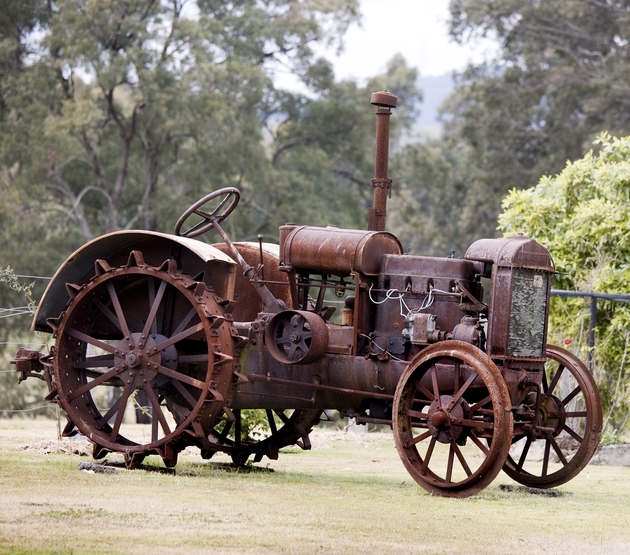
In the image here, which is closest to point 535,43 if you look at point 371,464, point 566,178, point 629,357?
point 566,178

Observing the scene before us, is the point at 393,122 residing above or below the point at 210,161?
above

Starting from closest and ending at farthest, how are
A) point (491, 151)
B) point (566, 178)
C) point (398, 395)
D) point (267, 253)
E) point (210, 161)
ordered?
point (398, 395)
point (267, 253)
point (566, 178)
point (210, 161)
point (491, 151)

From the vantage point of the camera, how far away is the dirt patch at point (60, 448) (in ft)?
25.7

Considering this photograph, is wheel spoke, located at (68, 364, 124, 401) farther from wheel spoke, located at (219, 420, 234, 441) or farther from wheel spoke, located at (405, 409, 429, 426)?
wheel spoke, located at (405, 409, 429, 426)

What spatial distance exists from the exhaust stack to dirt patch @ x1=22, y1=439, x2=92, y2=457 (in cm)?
292

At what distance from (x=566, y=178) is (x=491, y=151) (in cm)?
1497

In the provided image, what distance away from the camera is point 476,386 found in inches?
259

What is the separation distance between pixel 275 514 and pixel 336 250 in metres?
2.33

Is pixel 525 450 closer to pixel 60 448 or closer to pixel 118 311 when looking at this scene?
pixel 118 311

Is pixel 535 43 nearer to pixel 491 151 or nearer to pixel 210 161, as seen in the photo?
pixel 491 151

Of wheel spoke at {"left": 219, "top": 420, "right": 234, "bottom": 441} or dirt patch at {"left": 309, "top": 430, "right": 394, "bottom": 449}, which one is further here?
dirt patch at {"left": 309, "top": 430, "right": 394, "bottom": 449}

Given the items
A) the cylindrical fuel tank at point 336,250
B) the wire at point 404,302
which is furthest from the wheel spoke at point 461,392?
the cylindrical fuel tank at point 336,250

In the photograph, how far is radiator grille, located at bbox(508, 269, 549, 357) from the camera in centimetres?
663

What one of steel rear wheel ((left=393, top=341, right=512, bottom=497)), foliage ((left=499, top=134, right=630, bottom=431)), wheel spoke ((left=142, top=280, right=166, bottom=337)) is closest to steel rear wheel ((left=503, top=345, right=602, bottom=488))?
steel rear wheel ((left=393, top=341, right=512, bottom=497))
